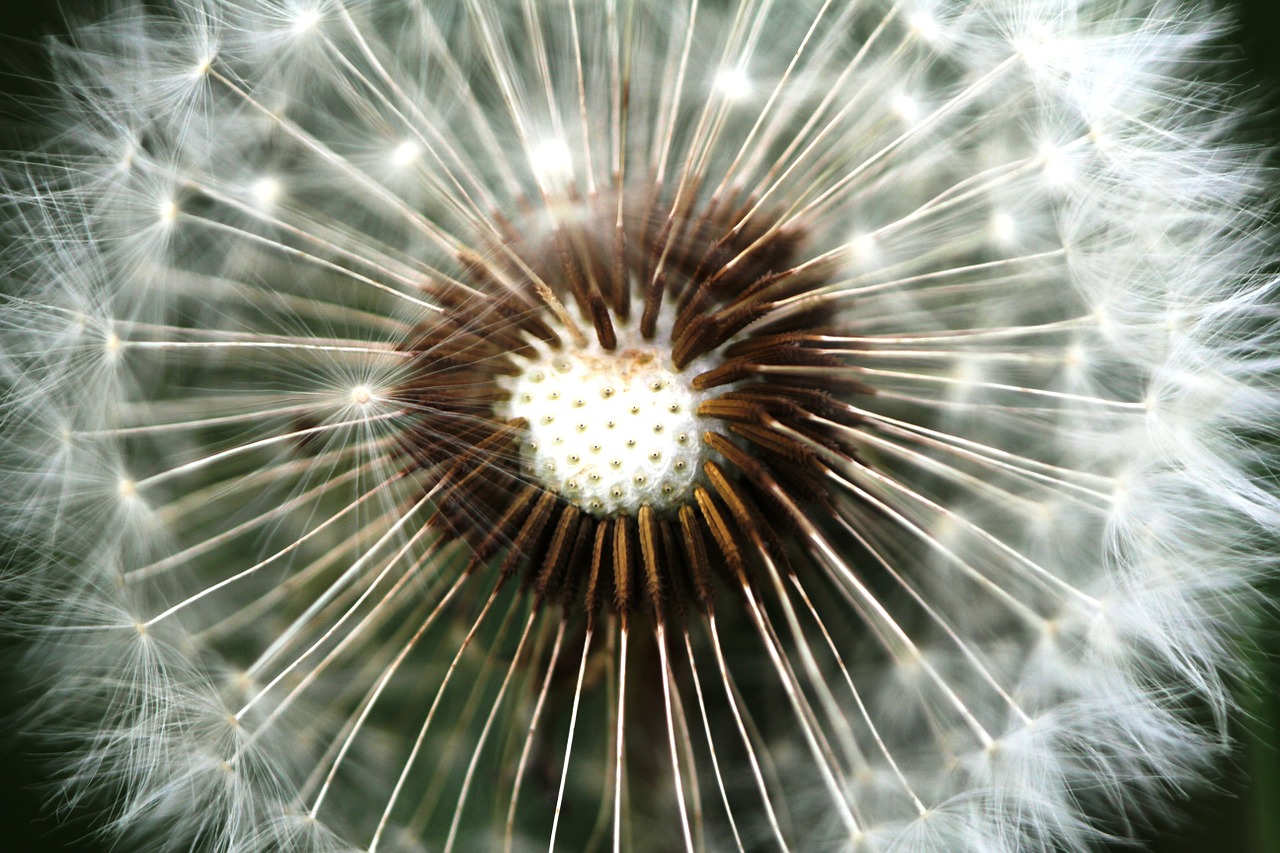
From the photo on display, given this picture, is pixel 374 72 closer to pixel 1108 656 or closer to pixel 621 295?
pixel 621 295

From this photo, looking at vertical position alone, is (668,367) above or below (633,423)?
above

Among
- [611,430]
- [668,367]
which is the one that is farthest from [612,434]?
[668,367]

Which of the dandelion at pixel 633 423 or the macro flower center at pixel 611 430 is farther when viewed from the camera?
the macro flower center at pixel 611 430

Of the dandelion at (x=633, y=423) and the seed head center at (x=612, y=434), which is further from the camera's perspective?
the seed head center at (x=612, y=434)

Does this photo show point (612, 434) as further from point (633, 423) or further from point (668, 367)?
point (668, 367)

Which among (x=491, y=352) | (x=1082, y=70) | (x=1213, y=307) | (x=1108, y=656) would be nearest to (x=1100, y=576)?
(x=1108, y=656)
